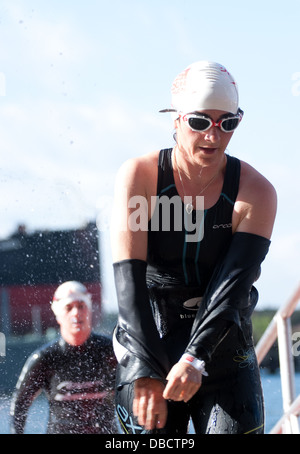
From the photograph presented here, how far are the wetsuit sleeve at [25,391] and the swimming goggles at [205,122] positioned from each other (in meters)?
3.04

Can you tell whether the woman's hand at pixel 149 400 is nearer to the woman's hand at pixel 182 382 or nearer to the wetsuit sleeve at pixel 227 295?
the woman's hand at pixel 182 382

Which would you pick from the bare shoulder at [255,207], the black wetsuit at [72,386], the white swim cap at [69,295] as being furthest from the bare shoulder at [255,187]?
the white swim cap at [69,295]

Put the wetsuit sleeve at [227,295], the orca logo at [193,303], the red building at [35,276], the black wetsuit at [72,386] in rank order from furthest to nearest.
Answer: the red building at [35,276]
the black wetsuit at [72,386]
the orca logo at [193,303]
the wetsuit sleeve at [227,295]

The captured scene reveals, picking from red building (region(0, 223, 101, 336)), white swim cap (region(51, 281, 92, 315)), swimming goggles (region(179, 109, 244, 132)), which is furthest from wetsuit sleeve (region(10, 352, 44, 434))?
red building (region(0, 223, 101, 336))

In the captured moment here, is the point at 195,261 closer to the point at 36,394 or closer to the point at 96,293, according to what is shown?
the point at 36,394

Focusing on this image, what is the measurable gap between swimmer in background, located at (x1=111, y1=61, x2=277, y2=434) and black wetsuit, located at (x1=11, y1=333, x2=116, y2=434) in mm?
2402

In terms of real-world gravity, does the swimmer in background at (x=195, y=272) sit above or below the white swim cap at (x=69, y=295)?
below

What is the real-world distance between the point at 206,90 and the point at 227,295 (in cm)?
74

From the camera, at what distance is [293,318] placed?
192 inches

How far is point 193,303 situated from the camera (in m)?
2.85

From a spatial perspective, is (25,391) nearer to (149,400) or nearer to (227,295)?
(149,400)

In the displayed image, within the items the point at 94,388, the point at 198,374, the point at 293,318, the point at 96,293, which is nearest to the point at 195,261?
the point at 198,374

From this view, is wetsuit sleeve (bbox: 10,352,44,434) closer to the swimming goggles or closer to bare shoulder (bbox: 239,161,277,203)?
bare shoulder (bbox: 239,161,277,203)

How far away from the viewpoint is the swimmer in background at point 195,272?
2633 mm
